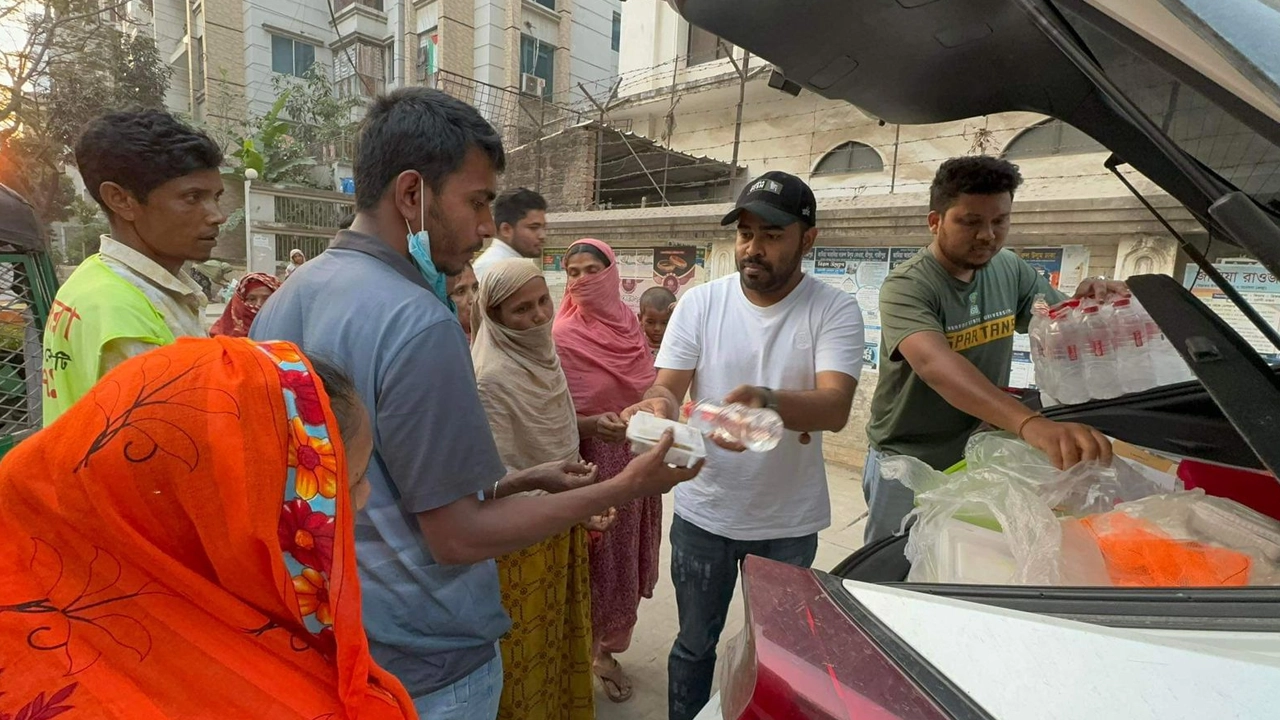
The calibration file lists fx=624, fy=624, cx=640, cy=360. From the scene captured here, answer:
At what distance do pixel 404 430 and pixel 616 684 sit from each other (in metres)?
2.07

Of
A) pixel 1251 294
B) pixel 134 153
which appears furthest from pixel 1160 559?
pixel 1251 294

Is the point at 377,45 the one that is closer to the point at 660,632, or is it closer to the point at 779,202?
the point at 660,632

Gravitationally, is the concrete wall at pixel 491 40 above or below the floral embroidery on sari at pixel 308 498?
above

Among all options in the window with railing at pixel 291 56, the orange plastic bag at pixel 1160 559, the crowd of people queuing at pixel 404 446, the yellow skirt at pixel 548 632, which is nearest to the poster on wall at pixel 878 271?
the crowd of people queuing at pixel 404 446

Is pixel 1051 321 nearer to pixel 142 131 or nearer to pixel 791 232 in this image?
pixel 791 232

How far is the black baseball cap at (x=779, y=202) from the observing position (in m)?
1.95

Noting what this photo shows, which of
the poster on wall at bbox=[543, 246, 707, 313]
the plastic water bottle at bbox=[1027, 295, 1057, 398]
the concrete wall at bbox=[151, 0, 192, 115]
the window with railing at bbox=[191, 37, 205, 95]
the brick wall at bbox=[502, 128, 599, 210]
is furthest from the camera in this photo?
the concrete wall at bbox=[151, 0, 192, 115]

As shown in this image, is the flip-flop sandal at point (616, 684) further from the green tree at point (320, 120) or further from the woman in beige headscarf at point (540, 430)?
the green tree at point (320, 120)

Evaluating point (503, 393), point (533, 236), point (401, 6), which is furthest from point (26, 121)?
point (503, 393)

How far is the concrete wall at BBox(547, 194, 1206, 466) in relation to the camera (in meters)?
3.92

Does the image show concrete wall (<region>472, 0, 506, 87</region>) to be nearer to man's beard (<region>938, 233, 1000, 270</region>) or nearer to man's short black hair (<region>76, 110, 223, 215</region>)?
man's short black hair (<region>76, 110, 223, 215</region>)

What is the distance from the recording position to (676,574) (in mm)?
2180

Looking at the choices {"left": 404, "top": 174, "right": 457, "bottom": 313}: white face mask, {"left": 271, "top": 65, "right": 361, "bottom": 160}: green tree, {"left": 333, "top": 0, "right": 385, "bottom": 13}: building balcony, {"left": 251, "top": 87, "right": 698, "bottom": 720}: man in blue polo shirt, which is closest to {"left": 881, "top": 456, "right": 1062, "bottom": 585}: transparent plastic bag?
{"left": 251, "top": 87, "right": 698, "bottom": 720}: man in blue polo shirt

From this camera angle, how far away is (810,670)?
0.68m
